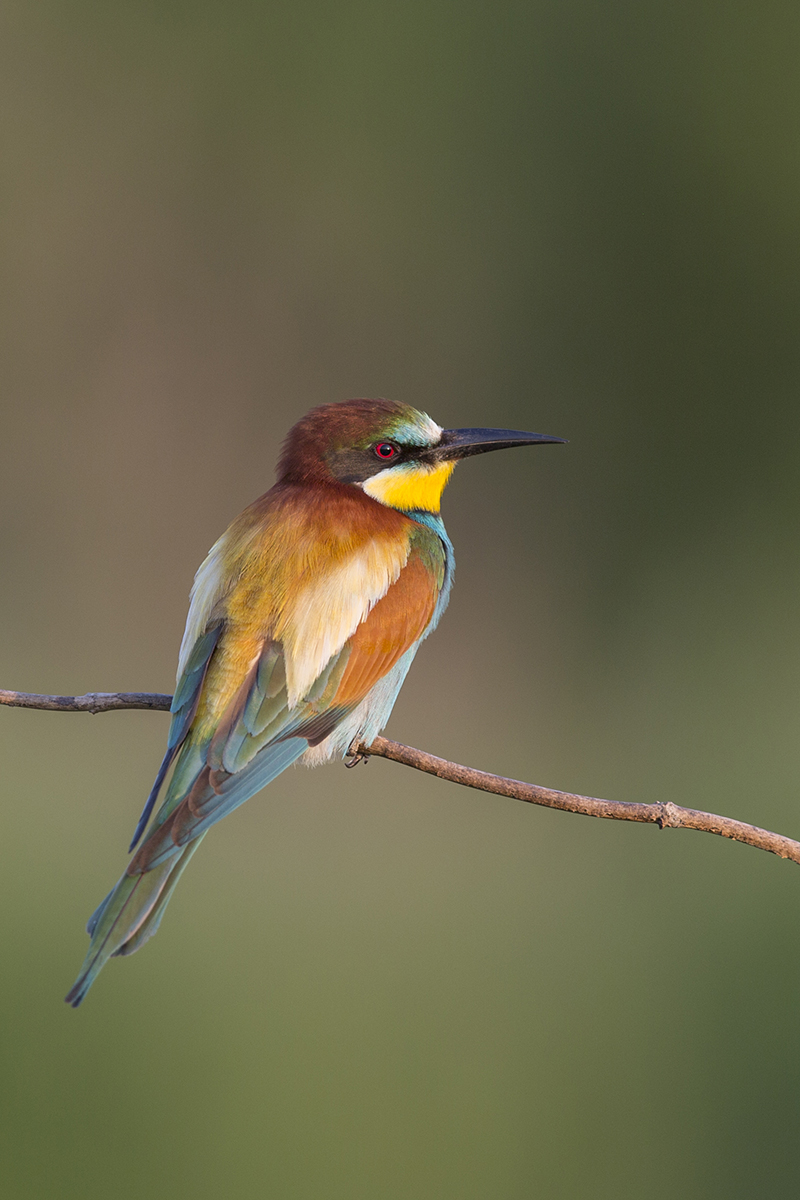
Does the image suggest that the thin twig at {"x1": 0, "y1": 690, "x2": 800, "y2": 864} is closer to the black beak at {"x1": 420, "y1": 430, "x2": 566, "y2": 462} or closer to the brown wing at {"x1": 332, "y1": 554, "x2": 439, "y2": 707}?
the brown wing at {"x1": 332, "y1": 554, "x2": 439, "y2": 707}

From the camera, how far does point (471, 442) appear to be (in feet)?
6.93

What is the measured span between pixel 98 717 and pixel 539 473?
6.45 feet

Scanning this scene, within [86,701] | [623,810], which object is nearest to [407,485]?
[86,701]

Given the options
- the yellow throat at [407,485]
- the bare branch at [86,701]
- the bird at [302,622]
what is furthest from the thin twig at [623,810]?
the yellow throat at [407,485]

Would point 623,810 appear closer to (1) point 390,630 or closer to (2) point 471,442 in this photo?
(1) point 390,630

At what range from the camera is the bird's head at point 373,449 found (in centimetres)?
203

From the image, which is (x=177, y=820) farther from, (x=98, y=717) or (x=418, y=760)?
(x=98, y=717)

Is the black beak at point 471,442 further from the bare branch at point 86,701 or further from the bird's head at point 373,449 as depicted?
the bare branch at point 86,701

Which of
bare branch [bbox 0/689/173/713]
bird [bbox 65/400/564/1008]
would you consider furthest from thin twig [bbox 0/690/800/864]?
bare branch [bbox 0/689/173/713]

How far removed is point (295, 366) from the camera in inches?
183

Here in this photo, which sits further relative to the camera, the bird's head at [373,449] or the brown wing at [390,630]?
the bird's head at [373,449]

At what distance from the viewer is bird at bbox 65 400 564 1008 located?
156cm

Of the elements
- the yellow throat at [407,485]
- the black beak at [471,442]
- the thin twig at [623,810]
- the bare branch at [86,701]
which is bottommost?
the bare branch at [86,701]

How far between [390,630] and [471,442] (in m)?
0.44
